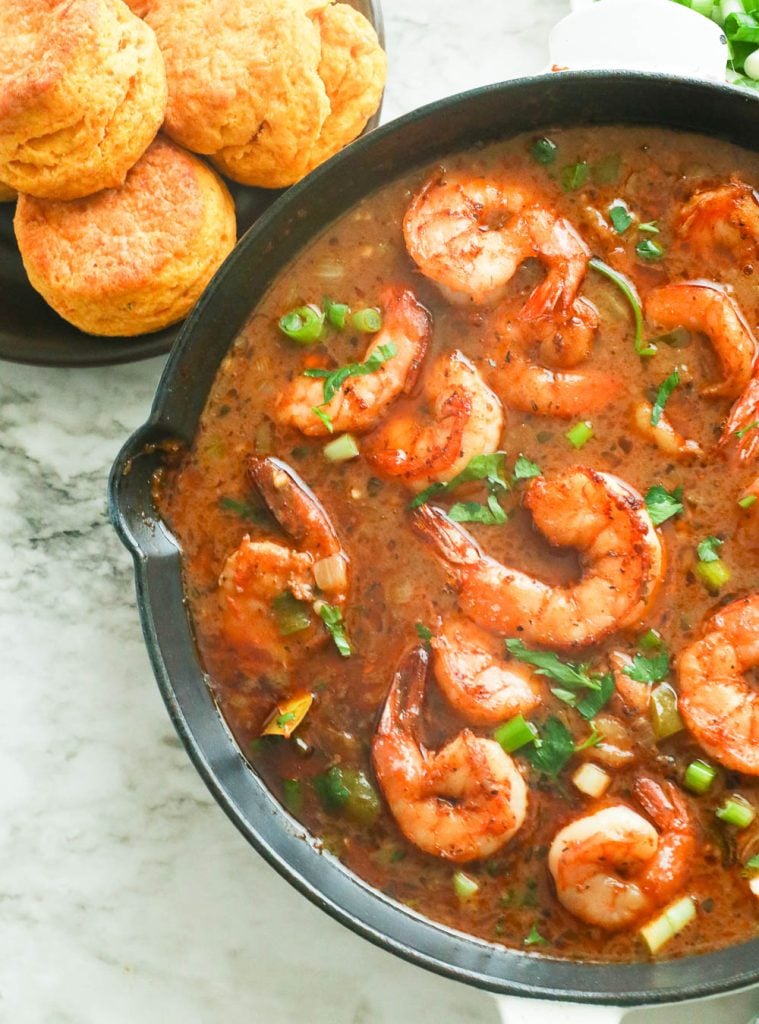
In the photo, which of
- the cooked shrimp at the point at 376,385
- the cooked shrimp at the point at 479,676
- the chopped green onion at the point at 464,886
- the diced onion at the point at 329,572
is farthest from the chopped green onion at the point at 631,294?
the chopped green onion at the point at 464,886

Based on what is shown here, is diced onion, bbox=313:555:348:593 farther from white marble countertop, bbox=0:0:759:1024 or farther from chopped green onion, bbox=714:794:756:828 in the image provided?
chopped green onion, bbox=714:794:756:828

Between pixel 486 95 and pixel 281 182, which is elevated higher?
pixel 486 95

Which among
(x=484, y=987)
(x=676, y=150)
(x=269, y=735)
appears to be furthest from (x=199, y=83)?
(x=484, y=987)

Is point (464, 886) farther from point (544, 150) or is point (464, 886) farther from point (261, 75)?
point (261, 75)

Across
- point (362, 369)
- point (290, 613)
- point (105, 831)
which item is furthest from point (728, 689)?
point (105, 831)

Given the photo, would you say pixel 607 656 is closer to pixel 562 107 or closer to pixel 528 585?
pixel 528 585

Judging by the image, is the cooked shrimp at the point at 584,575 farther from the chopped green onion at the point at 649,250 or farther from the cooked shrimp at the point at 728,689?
the chopped green onion at the point at 649,250
